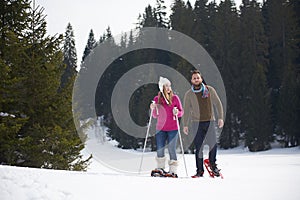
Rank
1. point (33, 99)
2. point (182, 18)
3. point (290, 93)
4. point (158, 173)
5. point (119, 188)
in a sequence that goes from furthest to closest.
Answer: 1. point (182, 18)
2. point (290, 93)
3. point (33, 99)
4. point (158, 173)
5. point (119, 188)

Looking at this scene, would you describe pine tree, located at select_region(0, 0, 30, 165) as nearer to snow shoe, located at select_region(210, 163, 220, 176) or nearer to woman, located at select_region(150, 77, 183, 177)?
woman, located at select_region(150, 77, 183, 177)

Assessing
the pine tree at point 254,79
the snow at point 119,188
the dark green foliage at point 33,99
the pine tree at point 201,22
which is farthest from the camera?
the pine tree at point 201,22

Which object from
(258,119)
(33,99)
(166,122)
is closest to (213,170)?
(166,122)

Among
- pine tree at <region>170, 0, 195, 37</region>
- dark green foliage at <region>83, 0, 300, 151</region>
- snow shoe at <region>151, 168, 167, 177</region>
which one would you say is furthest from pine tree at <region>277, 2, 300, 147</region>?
snow shoe at <region>151, 168, 167, 177</region>

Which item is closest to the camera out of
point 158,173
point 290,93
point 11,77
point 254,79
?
point 158,173

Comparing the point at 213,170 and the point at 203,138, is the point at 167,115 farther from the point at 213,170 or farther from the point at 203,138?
the point at 213,170

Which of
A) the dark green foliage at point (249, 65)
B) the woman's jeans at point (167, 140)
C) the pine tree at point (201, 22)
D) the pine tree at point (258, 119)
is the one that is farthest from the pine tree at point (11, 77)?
the pine tree at point (201, 22)

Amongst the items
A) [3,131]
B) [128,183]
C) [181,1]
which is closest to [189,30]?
[181,1]

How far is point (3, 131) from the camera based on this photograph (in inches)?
299

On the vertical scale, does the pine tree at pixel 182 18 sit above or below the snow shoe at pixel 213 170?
above

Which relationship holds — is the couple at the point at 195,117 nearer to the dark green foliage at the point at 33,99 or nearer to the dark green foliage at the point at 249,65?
the dark green foliage at the point at 33,99

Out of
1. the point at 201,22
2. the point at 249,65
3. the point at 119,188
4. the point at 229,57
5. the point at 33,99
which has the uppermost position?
the point at 201,22

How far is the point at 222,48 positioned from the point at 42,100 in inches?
1173

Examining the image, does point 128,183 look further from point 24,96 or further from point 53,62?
point 53,62
